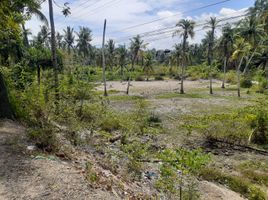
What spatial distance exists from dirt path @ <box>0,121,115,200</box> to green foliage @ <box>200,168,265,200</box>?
4489 millimetres

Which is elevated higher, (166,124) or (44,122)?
(44,122)

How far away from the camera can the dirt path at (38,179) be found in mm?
4254

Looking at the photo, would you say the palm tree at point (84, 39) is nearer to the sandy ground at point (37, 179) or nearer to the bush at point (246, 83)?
the bush at point (246, 83)

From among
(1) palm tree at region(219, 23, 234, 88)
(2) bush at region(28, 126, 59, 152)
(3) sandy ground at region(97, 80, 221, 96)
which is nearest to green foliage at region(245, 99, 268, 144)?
(2) bush at region(28, 126, 59, 152)

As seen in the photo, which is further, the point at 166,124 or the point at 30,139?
the point at 166,124

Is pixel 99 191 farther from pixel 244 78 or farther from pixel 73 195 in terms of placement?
pixel 244 78

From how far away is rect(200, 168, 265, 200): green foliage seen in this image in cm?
718

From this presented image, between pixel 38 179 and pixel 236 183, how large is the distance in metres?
6.07

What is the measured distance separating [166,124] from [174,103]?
8.86m

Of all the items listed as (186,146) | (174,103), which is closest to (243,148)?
(186,146)

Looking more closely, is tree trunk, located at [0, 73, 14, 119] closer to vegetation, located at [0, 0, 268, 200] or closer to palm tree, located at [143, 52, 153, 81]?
vegetation, located at [0, 0, 268, 200]

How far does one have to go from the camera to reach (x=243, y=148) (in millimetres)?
11992

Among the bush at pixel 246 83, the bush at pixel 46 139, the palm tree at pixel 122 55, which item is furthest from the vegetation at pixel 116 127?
the palm tree at pixel 122 55

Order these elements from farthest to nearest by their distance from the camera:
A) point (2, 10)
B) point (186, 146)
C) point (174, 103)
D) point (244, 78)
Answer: point (244, 78) < point (174, 103) < point (186, 146) < point (2, 10)
